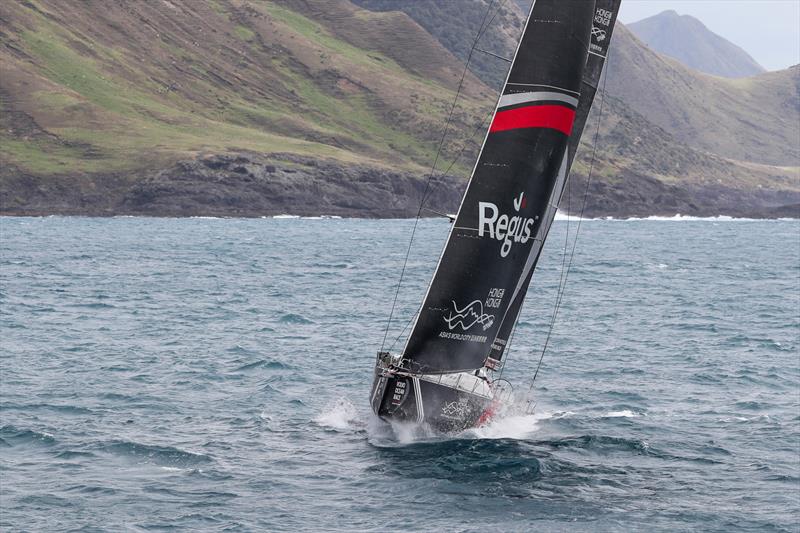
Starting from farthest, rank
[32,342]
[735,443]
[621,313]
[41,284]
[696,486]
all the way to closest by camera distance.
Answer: [41,284], [621,313], [32,342], [735,443], [696,486]

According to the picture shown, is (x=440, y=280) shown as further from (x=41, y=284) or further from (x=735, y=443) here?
(x=41, y=284)

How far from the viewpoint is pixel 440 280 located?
1213 inches

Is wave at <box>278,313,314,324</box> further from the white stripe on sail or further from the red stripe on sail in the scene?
the white stripe on sail

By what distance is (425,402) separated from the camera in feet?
101

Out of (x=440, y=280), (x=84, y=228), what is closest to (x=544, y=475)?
(x=440, y=280)

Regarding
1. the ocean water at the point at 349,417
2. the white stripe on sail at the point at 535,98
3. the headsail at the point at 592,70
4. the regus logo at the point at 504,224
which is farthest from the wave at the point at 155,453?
the white stripe on sail at the point at 535,98

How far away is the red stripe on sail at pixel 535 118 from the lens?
29344 mm

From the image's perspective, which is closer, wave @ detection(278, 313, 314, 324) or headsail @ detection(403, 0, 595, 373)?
headsail @ detection(403, 0, 595, 373)

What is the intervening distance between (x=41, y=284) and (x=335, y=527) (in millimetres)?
52646

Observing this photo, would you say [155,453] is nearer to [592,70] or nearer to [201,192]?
[592,70]

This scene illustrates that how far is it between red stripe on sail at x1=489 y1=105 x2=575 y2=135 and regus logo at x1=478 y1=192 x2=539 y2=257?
6.44 ft

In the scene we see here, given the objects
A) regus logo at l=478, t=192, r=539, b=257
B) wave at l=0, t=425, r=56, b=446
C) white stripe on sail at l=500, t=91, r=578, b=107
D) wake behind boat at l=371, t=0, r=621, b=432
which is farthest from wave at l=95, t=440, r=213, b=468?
white stripe on sail at l=500, t=91, r=578, b=107

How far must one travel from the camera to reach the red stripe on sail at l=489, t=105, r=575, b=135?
29.3 m

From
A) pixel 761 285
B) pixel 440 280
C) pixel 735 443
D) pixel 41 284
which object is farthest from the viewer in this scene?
pixel 761 285
